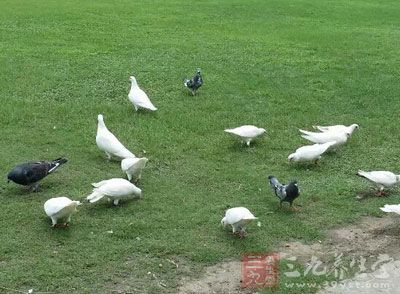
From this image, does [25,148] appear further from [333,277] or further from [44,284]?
[333,277]

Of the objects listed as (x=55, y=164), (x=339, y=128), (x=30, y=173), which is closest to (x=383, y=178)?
(x=339, y=128)

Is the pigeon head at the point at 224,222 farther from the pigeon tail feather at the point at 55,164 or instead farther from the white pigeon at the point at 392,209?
the pigeon tail feather at the point at 55,164

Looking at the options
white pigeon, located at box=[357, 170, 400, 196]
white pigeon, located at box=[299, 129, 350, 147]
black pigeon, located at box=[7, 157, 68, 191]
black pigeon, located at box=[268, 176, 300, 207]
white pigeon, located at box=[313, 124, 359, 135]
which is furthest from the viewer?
white pigeon, located at box=[313, 124, 359, 135]

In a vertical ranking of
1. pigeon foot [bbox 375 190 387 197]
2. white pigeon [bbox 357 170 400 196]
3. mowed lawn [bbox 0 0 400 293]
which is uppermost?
white pigeon [bbox 357 170 400 196]

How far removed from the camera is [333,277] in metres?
5.95

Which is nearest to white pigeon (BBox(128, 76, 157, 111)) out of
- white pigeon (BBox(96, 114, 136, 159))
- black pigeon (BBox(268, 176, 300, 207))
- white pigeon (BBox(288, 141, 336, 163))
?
white pigeon (BBox(96, 114, 136, 159))

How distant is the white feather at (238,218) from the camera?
6320 millimetres

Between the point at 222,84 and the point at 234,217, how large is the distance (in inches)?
220

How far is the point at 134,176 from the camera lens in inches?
303

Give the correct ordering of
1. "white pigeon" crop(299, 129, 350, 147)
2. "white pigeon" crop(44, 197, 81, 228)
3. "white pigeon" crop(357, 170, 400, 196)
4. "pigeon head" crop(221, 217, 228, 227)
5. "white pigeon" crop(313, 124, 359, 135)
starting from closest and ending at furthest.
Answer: "white pigeon" crop(44, 197, 81, 228)
"pigeon head" crop(221, 217, 228, 227)
"white pigeon" crop(357, 170, 400, 196)
"white pigeon" crop(299, 129, 350, 147)
"white pigeon" crop(313, 124, 359, 135)

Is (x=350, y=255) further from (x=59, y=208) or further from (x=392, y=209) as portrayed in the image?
(x=59, y=208)

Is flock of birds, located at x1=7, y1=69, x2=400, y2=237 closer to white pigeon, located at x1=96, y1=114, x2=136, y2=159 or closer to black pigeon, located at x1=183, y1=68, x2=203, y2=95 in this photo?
white pigeon, located at x1=96, y1=114, x2=136, y2=159

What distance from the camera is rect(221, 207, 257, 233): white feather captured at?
20.7 feet

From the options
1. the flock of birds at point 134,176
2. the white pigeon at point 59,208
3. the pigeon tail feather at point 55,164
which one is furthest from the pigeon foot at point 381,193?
the pigeon tail feather at point 55,164
